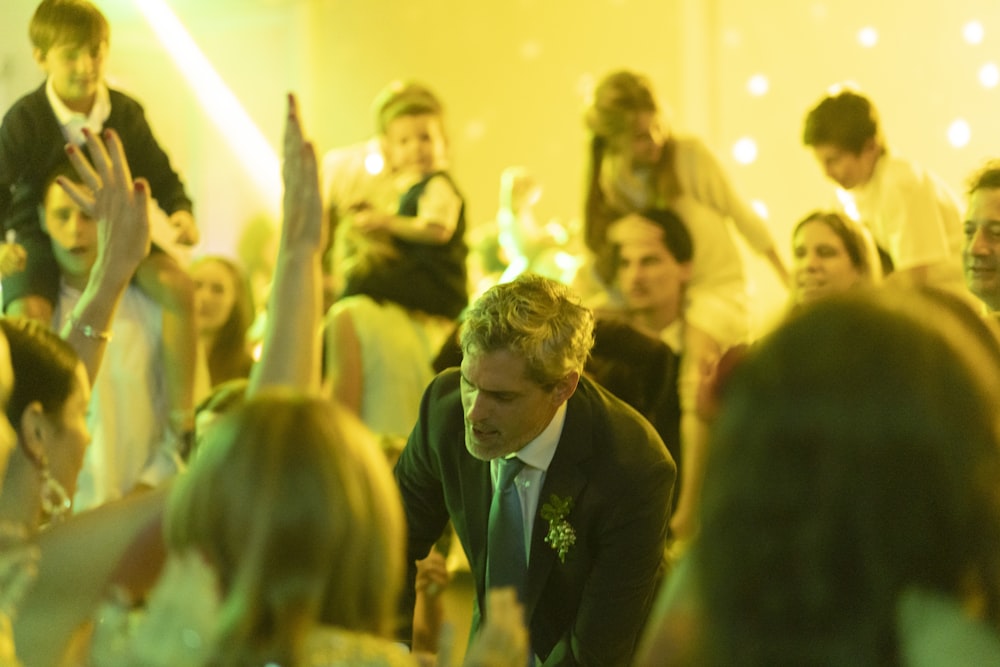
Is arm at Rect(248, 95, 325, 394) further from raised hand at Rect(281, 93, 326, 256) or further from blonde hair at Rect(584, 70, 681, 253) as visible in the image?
blonde hair at Rect(584, 70, 681, 253)

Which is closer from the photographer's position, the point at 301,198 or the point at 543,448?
the point at 301,198

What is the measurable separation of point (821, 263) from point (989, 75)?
2577 millimetres

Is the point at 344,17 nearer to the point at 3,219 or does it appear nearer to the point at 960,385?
the point at 3,219

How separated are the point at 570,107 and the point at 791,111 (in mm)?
1195

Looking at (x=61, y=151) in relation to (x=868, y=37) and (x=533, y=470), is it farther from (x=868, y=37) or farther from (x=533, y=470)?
(x=868, y=37)

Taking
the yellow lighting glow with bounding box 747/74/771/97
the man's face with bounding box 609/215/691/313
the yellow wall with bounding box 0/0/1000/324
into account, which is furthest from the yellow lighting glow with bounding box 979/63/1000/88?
the man's face with bounding box 609/215/691/313

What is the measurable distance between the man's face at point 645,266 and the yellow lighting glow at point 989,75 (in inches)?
100

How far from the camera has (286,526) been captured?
1.33m

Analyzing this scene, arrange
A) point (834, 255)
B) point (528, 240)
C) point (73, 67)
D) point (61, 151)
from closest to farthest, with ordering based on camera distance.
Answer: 1. point (73, 67)
2. point (61, 151)
3. point (834, 255)
4. point (528, 240)

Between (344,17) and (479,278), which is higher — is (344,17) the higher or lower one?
the higher one

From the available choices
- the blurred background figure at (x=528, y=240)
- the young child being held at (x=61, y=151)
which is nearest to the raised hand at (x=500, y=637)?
the young child being held at (x=61, y=151)

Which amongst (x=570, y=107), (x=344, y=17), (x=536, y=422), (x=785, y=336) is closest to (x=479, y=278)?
(x=570, y=107)

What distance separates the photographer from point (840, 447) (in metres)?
1.15

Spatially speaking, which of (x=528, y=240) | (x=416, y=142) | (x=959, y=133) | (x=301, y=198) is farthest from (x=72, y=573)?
(x=959, y=133)
